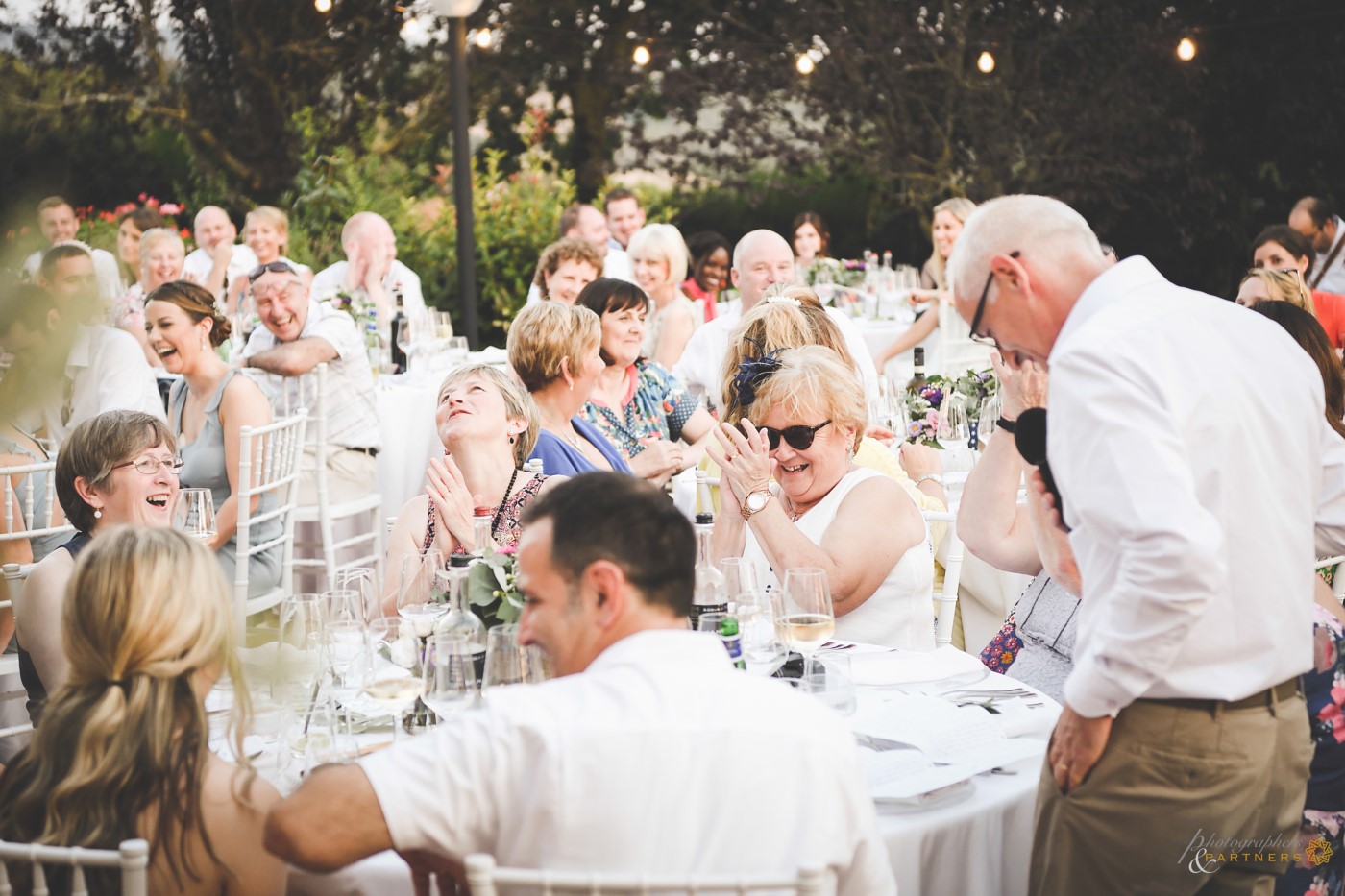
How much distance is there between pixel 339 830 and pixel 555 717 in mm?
295

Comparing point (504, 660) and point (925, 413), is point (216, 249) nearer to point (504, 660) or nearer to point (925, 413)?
point (925, 413)

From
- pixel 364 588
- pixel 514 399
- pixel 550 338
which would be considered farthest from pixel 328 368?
pixel 364 588

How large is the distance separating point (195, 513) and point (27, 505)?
1.51 feet

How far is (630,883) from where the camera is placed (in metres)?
1.50

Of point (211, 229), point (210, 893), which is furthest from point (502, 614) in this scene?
point (211, 229)

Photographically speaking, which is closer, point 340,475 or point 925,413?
point 925,413

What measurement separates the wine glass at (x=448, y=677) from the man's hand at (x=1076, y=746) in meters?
0.93

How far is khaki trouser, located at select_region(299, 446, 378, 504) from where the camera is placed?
569 centimetres

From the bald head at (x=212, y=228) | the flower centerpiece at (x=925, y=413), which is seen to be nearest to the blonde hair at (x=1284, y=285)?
the flower centerpiece at (x=925, y=413)

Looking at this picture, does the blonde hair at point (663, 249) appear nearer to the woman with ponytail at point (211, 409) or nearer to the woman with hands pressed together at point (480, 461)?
the woman with ponytail at point (211, 409)

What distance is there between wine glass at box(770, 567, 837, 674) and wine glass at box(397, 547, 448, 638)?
2.17 feet

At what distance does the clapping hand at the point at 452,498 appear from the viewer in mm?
3223

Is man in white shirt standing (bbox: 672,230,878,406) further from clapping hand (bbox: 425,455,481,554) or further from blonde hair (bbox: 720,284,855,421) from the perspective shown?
clapping hand (bbox: 425,455,481,554)

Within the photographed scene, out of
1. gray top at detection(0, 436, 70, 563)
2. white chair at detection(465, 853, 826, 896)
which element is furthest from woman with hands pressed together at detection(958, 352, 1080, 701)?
gray top at detection(0, 436, 70, 563)
